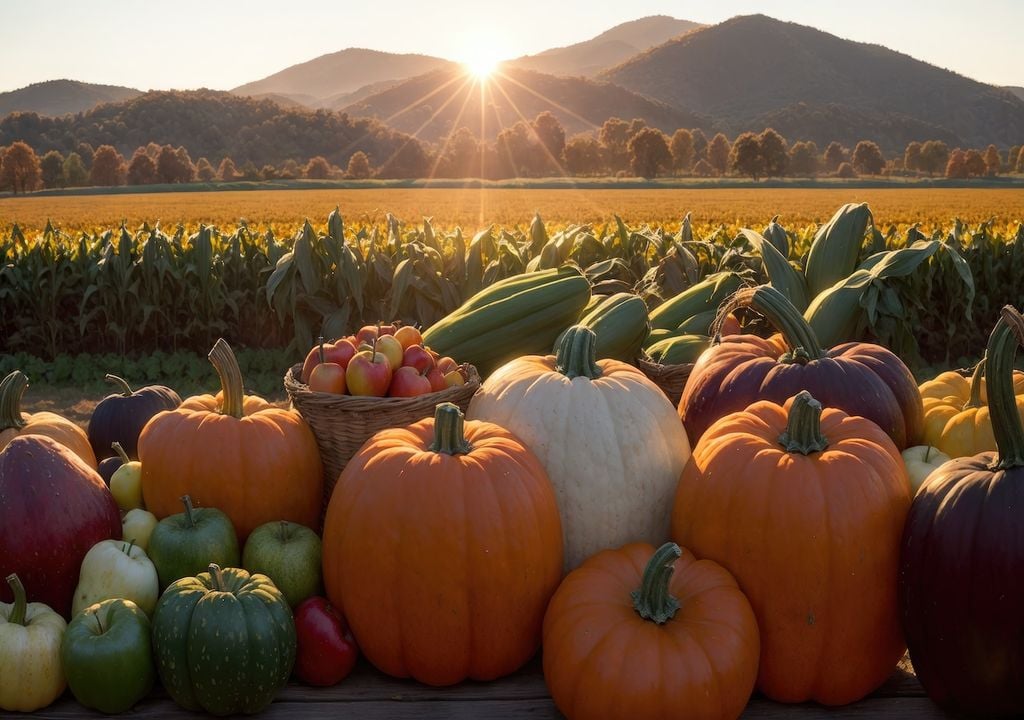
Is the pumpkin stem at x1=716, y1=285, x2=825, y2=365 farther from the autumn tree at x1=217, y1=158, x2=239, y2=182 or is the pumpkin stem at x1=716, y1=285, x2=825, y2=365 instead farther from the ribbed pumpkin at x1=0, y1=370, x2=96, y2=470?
the autumn tree at x1=217, y1=158, x2=239, y2=182

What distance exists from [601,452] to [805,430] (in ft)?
2.21

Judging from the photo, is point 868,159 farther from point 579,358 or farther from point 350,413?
point 350,413

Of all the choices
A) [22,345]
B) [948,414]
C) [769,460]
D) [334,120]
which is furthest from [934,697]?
[334,120]

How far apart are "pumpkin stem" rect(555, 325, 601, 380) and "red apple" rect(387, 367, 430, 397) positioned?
559 mm

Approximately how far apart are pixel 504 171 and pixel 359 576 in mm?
86034

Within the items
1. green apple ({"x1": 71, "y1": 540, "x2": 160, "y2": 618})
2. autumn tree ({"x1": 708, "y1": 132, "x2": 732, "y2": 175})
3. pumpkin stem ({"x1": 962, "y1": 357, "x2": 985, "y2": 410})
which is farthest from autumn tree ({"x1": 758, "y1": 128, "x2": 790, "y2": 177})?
green apple ({"x1": 71, "y1": 540, "x2": 160, "y2": 618})

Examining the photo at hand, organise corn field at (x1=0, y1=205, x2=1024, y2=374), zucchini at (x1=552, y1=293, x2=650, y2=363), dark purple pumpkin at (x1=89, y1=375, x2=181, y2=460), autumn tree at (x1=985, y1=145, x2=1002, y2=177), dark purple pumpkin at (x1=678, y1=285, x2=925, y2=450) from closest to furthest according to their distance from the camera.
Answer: dark purple pumpkin at (x1=678, y1=285, x2=925, y2=450) → dark purple pumpkin at (x1=89, y1=375, x2=181, y2=460) → zucchini at (x1=552, y1=293, x2=650, y2=363) → corn field at (x1=0, y1=205, x2=1024, y2=374) → autumn tree at (x1=985, y1=145, x2=1002, y2=177)

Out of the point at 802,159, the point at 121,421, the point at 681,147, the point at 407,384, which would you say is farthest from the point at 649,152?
the point at 407,384

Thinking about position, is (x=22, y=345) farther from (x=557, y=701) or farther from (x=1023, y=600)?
(x=1023, y=600)

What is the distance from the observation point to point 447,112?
19750 cm

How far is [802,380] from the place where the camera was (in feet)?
11.4

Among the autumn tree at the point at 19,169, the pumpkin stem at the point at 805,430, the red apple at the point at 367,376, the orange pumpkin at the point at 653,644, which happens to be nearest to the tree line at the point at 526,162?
the autumn tree at the point at 19,169

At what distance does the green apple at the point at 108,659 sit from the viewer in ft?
8.35

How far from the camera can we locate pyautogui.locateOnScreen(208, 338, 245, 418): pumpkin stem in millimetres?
3463
